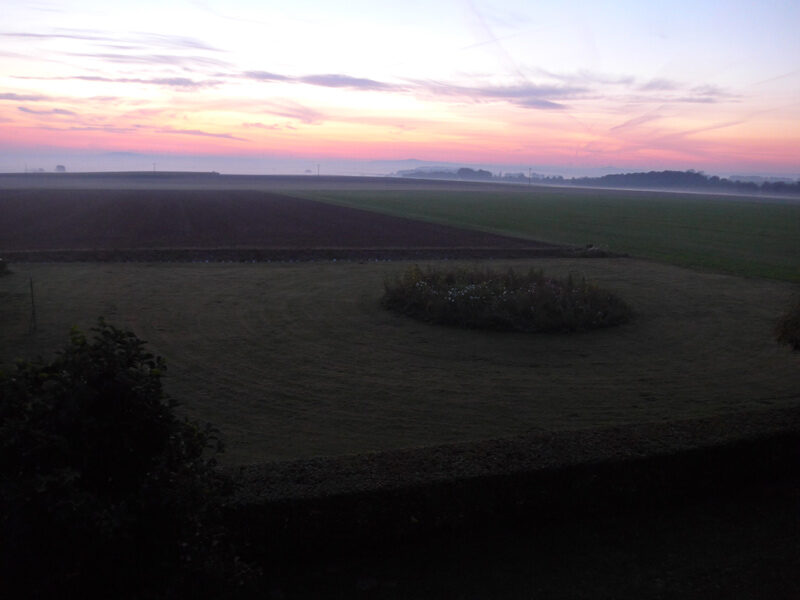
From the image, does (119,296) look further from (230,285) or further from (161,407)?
(161,407)

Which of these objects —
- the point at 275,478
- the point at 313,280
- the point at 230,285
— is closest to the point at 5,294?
the point at 230,285

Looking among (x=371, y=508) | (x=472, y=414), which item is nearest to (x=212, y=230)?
(x=472, y=414)

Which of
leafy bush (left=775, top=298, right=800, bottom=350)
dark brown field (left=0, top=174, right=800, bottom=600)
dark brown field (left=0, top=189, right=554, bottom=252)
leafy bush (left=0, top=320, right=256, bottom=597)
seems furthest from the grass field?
dark brown field (left=0, top=189, right=554, bottom=252)

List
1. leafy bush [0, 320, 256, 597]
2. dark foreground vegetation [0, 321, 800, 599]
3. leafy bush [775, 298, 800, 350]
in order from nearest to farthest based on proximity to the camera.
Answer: leafy bush [0, 320, 256, 597] → dark foreground vegetation [0, 321, 800, 599] → leafy bush [775, 298, 800, 350]

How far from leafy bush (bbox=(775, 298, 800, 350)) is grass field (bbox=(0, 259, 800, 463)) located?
1.60 metres

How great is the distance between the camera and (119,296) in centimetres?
1747

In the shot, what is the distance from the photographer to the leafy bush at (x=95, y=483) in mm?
3295

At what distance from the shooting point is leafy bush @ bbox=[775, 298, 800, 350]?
27.9 feet

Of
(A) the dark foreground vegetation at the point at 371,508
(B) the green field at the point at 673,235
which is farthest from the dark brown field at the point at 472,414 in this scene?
(B) the green field at the point at 673,235

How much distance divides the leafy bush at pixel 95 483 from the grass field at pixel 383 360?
4.25 metres

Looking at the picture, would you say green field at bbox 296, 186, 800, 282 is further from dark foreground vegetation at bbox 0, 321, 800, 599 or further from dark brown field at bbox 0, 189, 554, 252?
dark foreground vegetation at bbox 0, 321, 800, 599

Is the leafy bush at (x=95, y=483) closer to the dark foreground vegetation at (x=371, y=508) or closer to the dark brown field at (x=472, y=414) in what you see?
the dark foreground vegetation at (x=371, y=508)

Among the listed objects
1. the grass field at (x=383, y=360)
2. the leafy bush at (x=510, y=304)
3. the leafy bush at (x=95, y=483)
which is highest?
the leafy bush at (x=95, y=483)

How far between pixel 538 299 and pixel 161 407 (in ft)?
40.7
